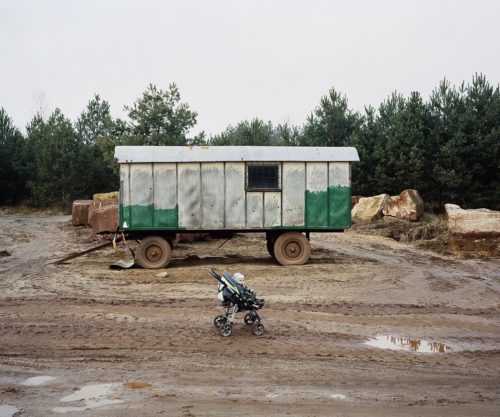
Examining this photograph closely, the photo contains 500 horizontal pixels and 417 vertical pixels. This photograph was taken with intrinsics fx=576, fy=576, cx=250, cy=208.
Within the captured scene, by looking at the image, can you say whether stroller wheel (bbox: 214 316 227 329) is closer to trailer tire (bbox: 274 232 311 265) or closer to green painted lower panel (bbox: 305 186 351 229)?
trailer tire (bbox: 274 232 311 265)

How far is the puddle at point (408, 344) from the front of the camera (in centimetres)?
848

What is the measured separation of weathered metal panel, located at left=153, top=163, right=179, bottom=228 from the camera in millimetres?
16281

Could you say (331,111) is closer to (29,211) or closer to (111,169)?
(111,169)

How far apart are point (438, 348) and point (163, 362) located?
4.06 metres

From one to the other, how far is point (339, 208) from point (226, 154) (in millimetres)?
3589

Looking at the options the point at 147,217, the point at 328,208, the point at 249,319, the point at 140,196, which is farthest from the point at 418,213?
the point at 249,319

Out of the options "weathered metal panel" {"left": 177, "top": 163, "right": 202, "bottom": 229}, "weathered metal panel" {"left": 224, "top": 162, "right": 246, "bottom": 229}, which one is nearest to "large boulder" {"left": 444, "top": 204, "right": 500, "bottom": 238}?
"weathered metal panel" {"left": 224, "top": 162, "right": 246, "bottom": 229}

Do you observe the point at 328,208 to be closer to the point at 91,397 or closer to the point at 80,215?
the point at 91,397

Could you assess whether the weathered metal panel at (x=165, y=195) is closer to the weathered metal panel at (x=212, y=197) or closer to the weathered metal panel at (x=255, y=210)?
the weathered metal panel at (x=212, y=197)

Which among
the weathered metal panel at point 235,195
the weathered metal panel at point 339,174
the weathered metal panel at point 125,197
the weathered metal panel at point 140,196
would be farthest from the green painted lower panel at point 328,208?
the weathered metal panel at point 125,197

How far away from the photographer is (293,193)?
652 inches

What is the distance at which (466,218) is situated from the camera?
2005cm

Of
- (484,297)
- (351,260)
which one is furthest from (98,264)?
(484,297)

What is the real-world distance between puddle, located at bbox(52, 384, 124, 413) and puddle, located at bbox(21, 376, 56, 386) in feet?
1.93
